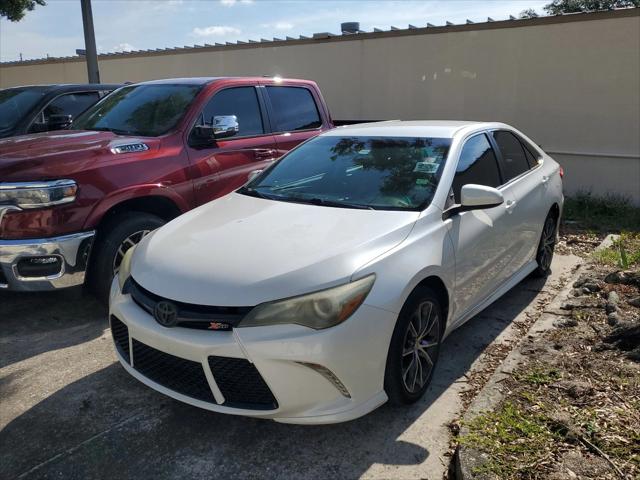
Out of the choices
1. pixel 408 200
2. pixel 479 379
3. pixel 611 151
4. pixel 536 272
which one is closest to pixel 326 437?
pixel 479 379

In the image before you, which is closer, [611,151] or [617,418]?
[617,418]

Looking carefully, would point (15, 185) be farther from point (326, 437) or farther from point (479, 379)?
point (479, 379)

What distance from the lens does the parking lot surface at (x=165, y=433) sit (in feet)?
8.71

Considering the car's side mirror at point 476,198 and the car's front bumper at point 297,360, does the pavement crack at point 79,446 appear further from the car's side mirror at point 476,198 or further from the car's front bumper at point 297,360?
the car's side mirror at point 476,198

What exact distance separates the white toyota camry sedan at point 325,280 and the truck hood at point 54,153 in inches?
43.8

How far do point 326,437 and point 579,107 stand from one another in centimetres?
796

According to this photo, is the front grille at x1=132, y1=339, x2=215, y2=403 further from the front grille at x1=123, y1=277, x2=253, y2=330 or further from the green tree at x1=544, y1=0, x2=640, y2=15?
the green tree at x1=544, y1=0, x2=640, y2=15

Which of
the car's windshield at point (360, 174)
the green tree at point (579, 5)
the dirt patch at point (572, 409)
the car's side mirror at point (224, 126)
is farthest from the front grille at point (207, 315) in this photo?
the green tree at point (579, 5)

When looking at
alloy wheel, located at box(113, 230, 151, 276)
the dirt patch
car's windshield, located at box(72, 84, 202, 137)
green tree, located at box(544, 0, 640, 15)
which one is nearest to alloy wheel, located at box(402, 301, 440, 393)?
the dirt patch

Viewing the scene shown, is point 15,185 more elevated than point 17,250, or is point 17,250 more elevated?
point 15,185

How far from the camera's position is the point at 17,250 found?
12.5 feet

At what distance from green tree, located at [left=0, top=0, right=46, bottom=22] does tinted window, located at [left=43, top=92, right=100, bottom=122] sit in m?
8.61

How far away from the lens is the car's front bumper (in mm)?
2508

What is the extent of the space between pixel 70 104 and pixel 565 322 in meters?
5.89
